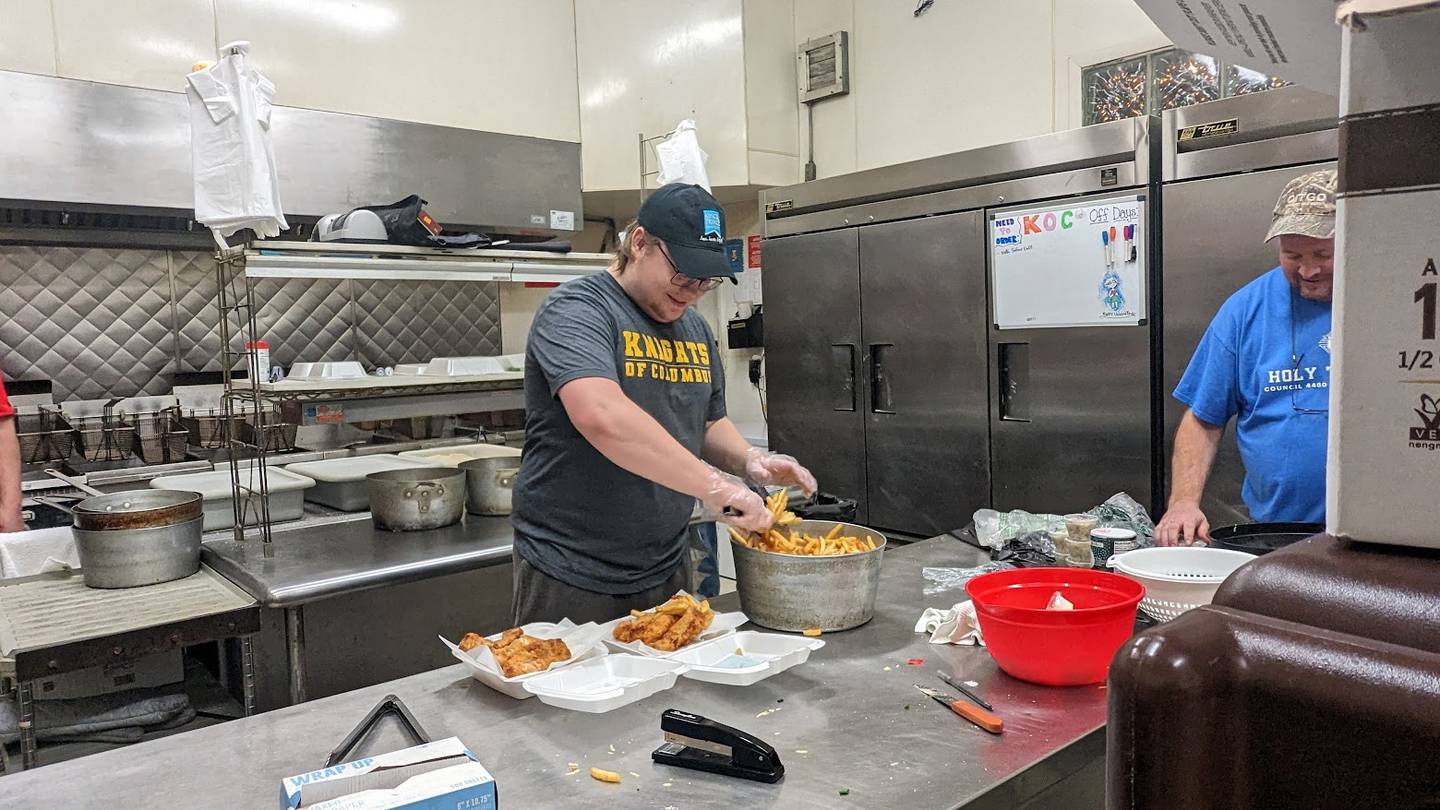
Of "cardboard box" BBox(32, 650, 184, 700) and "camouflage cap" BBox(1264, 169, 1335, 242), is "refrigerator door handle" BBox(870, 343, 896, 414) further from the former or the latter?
"cardboard box" BBox(32, 650, 184, 700)

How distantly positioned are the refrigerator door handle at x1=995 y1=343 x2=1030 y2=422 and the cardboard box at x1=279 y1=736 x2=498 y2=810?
2.97 metres

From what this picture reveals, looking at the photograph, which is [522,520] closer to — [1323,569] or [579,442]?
[579,442]

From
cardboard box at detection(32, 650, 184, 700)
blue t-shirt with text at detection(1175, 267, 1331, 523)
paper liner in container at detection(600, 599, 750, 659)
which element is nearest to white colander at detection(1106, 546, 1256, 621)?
paper liner in container at detection(600, 599, 750, 659)

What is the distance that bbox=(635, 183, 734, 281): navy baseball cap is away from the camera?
194 centimetres

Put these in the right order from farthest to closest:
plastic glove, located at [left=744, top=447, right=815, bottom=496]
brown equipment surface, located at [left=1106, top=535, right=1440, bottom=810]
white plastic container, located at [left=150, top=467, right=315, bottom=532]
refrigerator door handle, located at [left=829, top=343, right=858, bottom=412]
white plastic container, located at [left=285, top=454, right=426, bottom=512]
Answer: refrigerator door handle, located at [left=829, top=343, right=858, bottom=412] → white plastic container, located at [left=285, top=454, right=426, bottom=512] → white plastic container, located at [left=150, top=467, right=315, bottom=532] → plastic glove, located at [left=744, top=447, right=815, bottom=496] → brown equipment surface, located at [left=1106, top=535, right=1440, bottom=810]

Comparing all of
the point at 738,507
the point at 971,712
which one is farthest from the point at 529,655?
the point at 971,712

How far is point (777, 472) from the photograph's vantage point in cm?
210

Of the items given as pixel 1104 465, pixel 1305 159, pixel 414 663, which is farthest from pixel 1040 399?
pixel 414 663

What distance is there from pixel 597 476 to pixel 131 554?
1.36 metres

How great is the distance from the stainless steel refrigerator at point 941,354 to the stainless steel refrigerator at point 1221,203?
10 centimetres

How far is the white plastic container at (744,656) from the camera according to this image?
141 centimetres

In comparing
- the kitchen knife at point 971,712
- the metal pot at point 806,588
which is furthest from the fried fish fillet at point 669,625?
the kitchen knife at point 971,712

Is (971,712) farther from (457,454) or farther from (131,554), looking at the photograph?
(457,454)

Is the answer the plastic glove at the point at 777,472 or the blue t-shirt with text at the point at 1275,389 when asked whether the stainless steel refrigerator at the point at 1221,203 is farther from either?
the plastic glove at the point at 777,472
